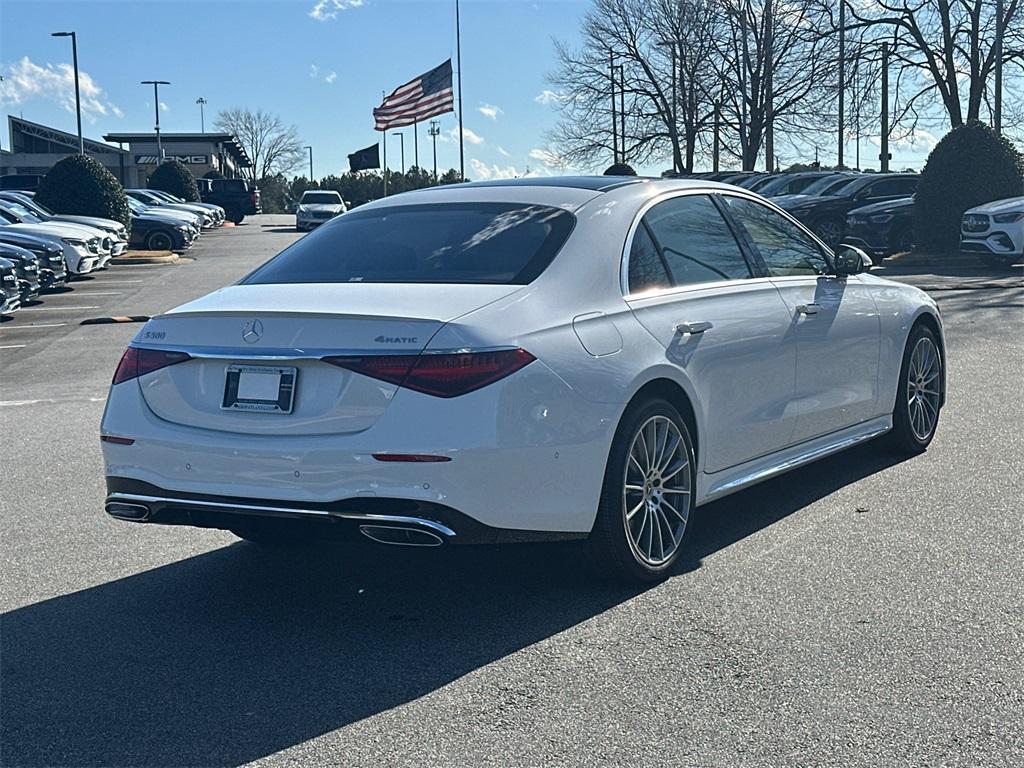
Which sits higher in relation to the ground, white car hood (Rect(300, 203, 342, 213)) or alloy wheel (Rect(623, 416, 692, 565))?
white car hood (Rect(300, 203, 342, 213))

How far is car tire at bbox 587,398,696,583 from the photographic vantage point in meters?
4.90

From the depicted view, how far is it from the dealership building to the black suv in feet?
190

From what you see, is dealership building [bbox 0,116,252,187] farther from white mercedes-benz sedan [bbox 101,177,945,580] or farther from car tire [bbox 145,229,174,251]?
white mercedes-benz sedan [bbox 101,177,945,580]

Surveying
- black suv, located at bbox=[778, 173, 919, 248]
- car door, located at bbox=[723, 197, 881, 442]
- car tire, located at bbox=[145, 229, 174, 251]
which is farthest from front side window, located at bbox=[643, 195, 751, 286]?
car tire, located at bbox=[145, 229, 174, 251]

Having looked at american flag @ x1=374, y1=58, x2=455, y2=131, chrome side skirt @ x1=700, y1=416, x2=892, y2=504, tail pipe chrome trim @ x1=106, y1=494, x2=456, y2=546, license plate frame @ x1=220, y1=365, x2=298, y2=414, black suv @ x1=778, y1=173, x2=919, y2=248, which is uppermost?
american flag @ x1=374, y1=58, x2=455, y2=131

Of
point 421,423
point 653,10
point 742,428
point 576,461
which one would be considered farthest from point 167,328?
point 653,10

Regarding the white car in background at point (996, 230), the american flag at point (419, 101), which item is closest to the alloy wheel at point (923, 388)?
the white car in background at point (996, 230)

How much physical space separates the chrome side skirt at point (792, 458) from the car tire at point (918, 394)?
14 centimetres

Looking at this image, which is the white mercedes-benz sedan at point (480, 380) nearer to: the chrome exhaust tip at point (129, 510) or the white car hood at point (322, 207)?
the chrome exhaust tip at point (129, 510)

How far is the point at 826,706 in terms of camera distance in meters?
3.87

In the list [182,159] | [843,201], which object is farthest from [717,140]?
[182,159]

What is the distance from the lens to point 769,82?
42906 mm

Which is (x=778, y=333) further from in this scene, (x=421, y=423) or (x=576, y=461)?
(x=421, y=423)

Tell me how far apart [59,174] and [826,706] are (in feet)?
99.3
